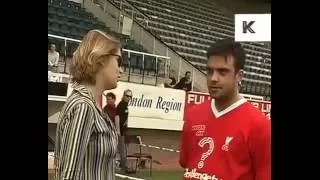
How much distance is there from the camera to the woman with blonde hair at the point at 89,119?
2.61 m

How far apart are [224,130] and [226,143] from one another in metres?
0.07

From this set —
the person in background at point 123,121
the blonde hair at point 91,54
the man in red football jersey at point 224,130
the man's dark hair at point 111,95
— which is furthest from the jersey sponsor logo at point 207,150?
the blonde hair at point 91,54

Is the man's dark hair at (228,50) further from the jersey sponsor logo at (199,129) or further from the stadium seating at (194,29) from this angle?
the jersey sponsor logo at (199,129)

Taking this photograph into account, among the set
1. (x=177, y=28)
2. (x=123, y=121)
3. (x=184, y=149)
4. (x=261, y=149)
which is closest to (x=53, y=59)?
(x=123, y=121)

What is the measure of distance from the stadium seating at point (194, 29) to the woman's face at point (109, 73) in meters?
0.26

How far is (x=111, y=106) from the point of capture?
2691mm

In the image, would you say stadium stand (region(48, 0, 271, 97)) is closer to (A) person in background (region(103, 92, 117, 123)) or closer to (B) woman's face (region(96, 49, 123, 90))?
(B) woman's face (region(96, 49, 123, 90))
